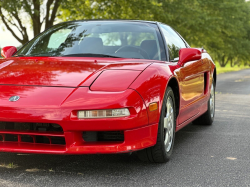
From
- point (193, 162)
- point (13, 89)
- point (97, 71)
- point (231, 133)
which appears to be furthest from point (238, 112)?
point (13, 89)

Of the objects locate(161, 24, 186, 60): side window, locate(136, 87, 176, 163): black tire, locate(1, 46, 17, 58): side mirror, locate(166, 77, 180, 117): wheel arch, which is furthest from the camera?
locate(1, 46, 17, 58): side mirror

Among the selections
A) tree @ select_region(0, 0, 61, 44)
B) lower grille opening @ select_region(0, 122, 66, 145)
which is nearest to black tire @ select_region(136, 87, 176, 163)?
lower grille opening @ select_region(0, 122, 66, 145)

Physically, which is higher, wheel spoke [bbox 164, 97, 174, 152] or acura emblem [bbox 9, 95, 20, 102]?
acura emblem [bbox 9, 95, 20, 102]

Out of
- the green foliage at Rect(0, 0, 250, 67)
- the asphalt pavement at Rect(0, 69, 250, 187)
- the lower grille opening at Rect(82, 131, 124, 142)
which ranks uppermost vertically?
the lower grille opening at Rect(82, 131, 124, 142)

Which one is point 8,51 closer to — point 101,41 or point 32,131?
point 101,41

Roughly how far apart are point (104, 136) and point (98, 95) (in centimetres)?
36

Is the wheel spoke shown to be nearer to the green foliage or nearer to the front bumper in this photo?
the front bumper

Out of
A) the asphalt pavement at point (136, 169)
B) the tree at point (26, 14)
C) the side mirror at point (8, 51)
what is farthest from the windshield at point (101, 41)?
the tree at point (26, 14)

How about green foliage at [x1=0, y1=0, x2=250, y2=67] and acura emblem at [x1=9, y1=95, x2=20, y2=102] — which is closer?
acura emblem at [x1=9, y1=95, x2=20, y2=102]

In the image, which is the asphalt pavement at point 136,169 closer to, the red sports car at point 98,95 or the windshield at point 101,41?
the red sports car at point 98,95

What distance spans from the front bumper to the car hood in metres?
0.15

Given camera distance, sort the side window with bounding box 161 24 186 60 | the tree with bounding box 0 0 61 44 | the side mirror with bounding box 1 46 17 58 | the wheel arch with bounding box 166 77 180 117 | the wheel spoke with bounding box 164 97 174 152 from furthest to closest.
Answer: the tree with bounding box 0 0 61 44
the side mirror with bounding box 1 46 17 58
the side window with bounding box 161 24 186 60
the wheel arch with bounding box 166 77 180 117
the wheel spoke with bounding box 164 97 174 152

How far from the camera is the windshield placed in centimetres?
477

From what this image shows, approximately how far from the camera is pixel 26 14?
749 inches
